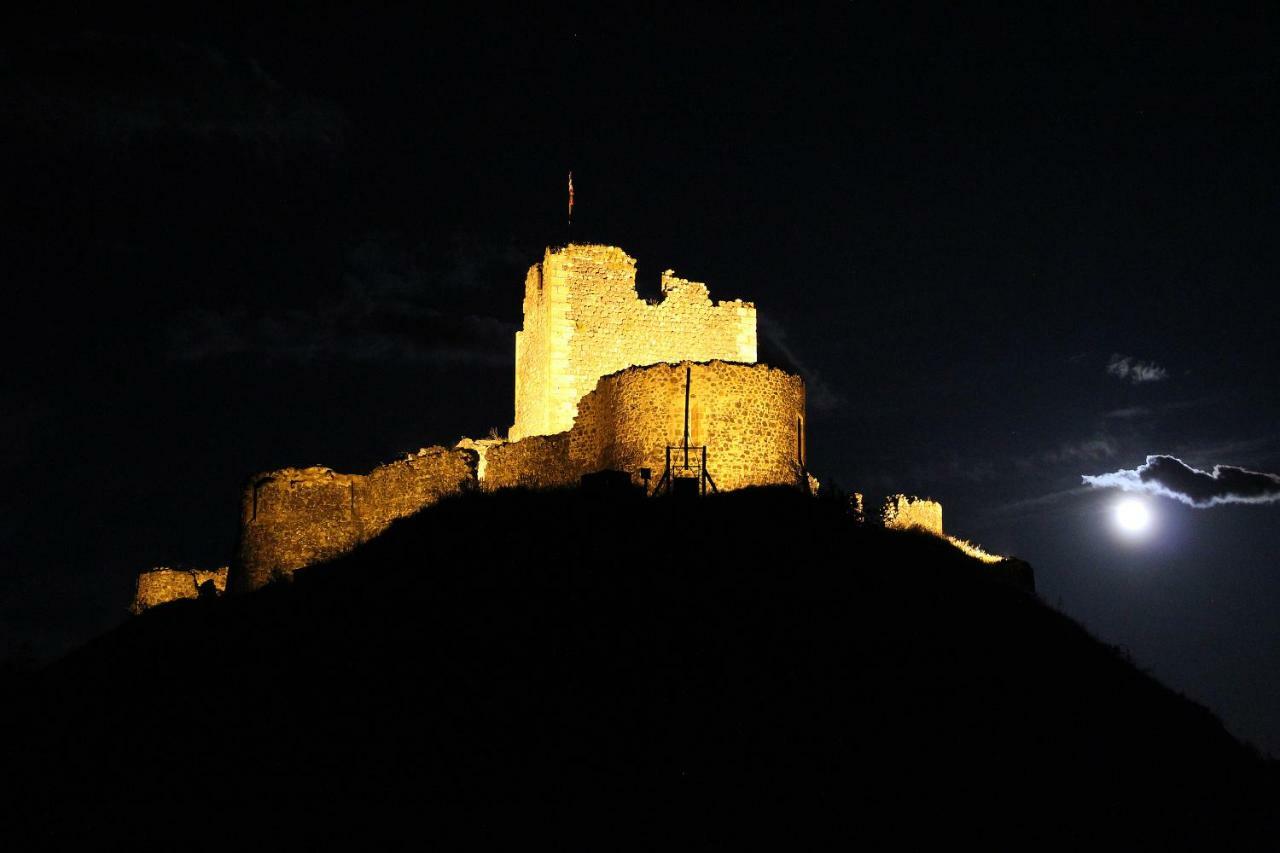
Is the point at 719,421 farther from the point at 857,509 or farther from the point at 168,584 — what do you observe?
the point at 168,584

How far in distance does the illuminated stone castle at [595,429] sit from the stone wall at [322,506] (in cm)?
3

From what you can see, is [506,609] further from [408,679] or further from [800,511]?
[800,511]

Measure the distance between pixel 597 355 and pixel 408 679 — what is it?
1287cm

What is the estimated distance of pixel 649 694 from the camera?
18391 millimetres

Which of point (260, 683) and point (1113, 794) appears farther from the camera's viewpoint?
point (260, 683)

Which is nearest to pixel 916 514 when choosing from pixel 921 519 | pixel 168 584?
pixel 921 519

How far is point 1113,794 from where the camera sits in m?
18.8

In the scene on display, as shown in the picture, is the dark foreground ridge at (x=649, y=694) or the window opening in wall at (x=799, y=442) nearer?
the dark foreground ridge at (x=649, y=694)

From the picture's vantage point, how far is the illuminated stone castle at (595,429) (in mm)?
24891

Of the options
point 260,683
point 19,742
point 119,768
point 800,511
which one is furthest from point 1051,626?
point 19,742

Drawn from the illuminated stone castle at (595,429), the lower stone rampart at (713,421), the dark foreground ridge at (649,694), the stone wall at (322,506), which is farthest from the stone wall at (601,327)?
the dark foreground ridge at (649,694)

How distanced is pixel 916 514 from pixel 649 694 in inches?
637

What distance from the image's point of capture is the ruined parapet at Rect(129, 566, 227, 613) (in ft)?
107

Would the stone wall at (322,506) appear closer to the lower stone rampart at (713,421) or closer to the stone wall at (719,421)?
the lower stone rampart at (713,421)
